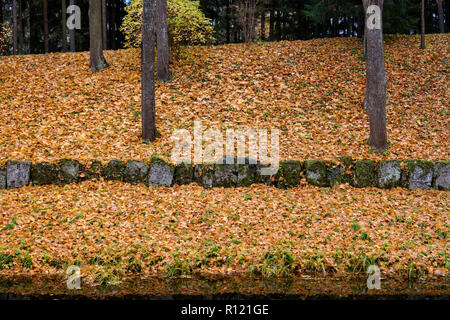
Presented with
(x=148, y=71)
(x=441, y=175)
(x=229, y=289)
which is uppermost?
(x=148, y=71)

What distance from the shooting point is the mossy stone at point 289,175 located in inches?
349

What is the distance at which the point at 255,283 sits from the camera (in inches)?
219

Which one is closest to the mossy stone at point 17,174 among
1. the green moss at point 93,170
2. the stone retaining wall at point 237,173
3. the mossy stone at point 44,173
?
the stone retaining wall at point 237,173

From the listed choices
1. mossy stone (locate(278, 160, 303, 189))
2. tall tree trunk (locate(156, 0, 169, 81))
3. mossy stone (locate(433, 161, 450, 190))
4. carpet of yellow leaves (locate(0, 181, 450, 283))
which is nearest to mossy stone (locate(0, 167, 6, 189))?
carpet of yellow leaves (locate(0, 181, 450, 283))

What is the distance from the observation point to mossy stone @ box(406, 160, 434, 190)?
8.63 metres

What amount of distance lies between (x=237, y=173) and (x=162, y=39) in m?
6.44

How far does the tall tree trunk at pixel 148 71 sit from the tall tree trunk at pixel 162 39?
9.48ft

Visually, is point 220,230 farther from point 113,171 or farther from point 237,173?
point 113,171

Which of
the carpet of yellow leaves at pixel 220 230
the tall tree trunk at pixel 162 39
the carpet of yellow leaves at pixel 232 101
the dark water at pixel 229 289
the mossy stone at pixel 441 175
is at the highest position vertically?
the tall tree trunk at pixel 162 39

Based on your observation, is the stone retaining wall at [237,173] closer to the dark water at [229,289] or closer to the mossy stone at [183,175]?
the mossy stone at [183,175]

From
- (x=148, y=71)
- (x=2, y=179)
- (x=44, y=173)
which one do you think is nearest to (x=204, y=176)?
(x=148, y=71)

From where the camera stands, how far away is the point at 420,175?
865 centimetres
